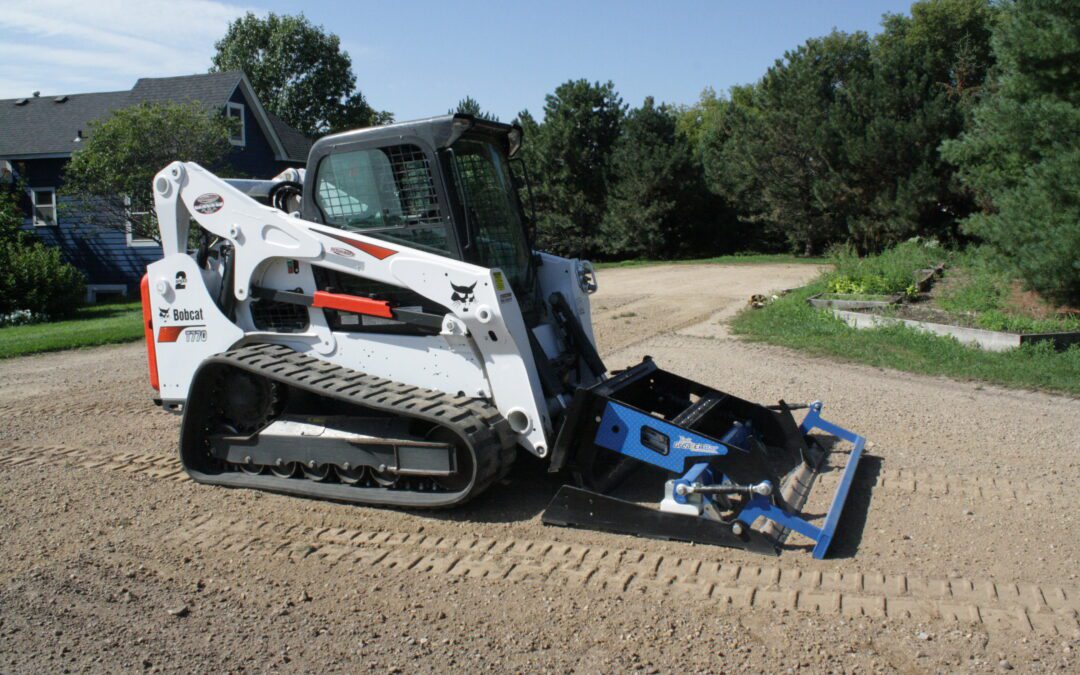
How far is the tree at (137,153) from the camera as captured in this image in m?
20.5

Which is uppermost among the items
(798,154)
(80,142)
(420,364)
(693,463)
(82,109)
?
(82,109)

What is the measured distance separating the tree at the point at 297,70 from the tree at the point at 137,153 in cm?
3265

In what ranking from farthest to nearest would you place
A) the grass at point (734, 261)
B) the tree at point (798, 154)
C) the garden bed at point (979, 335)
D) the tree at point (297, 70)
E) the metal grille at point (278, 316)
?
the tree at point (297, 70)
the grass at point (734, 261)
the tree at point (798, 154)
the garden bed at point (979, 335)
the metal grille at point (278, 316)

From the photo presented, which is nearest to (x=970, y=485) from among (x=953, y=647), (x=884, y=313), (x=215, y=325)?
(x=953, y=647)

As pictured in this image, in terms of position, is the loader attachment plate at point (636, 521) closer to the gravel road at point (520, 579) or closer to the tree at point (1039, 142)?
the gravel road at point (520, 579)

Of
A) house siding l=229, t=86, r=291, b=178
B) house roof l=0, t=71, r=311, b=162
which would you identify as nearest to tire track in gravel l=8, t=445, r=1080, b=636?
house siding l=229, t=86, r=291, b=178

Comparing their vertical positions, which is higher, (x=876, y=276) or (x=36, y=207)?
(x=36, y=207)

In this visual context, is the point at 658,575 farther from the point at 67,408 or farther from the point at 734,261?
the point at 734,261

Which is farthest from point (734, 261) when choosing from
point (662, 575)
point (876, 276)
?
point (662, 575)

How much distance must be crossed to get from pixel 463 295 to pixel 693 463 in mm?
1695

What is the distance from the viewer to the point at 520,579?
14.8ft

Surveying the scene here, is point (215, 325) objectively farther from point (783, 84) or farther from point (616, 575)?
point (783, 84)

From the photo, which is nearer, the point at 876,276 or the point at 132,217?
the point at 876,276

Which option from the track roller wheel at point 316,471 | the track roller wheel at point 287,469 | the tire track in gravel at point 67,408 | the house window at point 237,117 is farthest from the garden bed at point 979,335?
the house window at point 237,117
